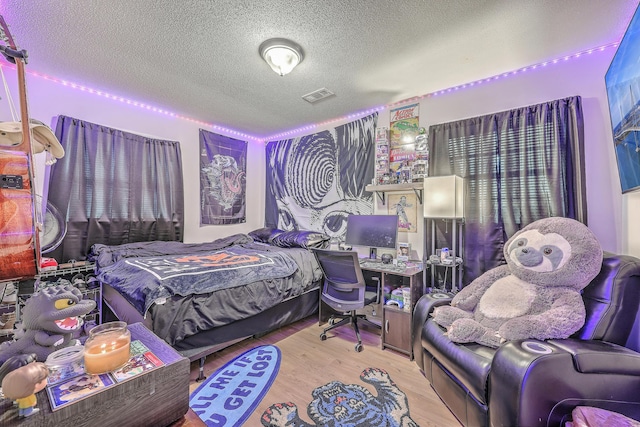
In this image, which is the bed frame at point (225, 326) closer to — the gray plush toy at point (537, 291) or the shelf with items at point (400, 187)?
the shelf with items at point (400, 187)

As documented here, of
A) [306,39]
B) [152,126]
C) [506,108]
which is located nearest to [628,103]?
[506,108]

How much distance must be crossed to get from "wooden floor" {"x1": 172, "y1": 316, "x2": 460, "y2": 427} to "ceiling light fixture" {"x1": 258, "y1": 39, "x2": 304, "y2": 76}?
245cm

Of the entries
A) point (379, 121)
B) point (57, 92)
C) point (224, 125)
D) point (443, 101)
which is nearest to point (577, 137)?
point (443, 101)

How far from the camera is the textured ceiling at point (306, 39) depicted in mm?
1724

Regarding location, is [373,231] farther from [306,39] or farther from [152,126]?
[152,126]

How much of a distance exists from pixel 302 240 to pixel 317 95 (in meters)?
1.77

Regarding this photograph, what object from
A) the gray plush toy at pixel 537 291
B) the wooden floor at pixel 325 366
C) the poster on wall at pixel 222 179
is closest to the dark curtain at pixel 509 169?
the gray plush toy at pixel 537 291

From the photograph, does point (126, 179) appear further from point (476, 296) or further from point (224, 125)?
point (476, 296)

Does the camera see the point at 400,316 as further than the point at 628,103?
Yes

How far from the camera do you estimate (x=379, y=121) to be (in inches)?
129

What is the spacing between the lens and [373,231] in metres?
2.98

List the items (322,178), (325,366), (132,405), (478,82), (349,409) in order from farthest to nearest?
1. (322,178)
2. (478,82)
3. (325,366)
4. (349,409)
5. (132,405)

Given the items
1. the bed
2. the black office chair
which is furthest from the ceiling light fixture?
the bed

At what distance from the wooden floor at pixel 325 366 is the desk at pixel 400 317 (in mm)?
88
